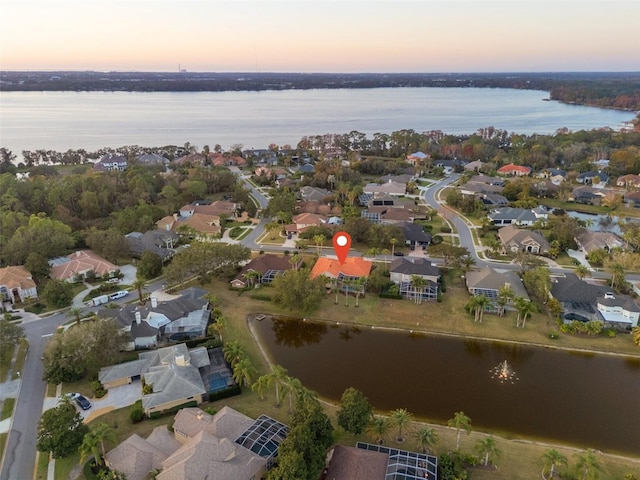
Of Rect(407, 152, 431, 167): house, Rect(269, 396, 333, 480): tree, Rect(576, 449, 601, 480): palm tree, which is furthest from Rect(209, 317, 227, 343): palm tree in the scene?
Rect(407, 152, 431, 167): house

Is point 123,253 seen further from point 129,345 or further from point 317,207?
point 317,207

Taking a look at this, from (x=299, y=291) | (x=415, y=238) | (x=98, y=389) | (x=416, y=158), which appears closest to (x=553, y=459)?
(x=299, y=291)

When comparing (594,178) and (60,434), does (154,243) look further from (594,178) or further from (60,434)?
(594,178)

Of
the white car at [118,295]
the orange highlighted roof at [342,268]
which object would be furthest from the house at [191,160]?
the orange highlighted roof at [342,268]

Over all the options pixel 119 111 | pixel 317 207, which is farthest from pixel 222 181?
pixel 119 111

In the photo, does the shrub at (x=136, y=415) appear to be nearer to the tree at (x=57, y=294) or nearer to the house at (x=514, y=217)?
the tree at (x=57, y=294)

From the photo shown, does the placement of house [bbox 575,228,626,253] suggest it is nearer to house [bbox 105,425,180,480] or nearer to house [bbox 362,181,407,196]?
house [bbox 362,181,407,196]
